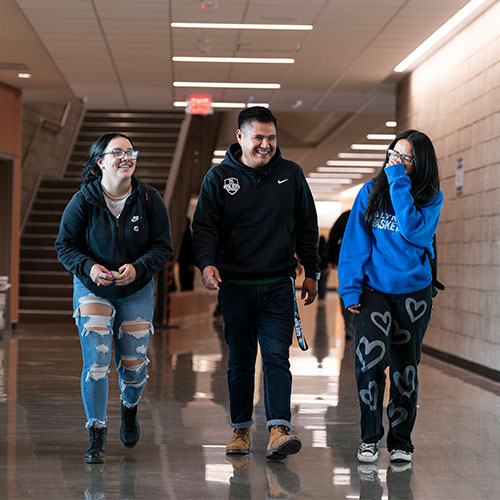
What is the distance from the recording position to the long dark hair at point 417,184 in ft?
12.9

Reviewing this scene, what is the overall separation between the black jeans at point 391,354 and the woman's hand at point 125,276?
1.00 metres

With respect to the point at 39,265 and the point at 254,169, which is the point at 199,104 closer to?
the point at 39,265

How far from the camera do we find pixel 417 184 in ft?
13.0

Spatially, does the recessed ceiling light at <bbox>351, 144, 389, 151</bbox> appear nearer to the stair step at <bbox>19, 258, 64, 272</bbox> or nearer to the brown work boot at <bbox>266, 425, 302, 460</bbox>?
the stair step at <bbox>19, 258, 64, 272</bbox>

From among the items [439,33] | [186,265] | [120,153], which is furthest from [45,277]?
[120,153]

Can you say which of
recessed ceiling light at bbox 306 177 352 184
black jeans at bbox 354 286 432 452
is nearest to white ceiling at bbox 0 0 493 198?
black jeans at bbox 354 286 432 452

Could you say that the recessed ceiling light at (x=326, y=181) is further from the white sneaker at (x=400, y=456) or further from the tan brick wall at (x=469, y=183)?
the white sneaker at (x=400, y=456)

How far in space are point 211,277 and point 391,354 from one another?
897mm

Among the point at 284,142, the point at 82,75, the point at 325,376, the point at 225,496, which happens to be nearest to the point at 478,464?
the point at 225,496

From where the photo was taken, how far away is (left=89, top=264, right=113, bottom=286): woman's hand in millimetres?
3762

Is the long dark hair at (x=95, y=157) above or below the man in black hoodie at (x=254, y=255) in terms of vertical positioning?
above

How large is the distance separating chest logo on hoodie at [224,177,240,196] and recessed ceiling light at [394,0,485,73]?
4.35 m

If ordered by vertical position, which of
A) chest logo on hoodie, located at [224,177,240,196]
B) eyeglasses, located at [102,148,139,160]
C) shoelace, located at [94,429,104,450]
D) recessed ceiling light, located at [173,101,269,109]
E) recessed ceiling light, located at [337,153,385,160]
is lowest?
shoelace, located at [94,429,104,450]

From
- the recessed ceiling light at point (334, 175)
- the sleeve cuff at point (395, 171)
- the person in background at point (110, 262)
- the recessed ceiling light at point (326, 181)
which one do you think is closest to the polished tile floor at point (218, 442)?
the person in background at point (110, 262)
